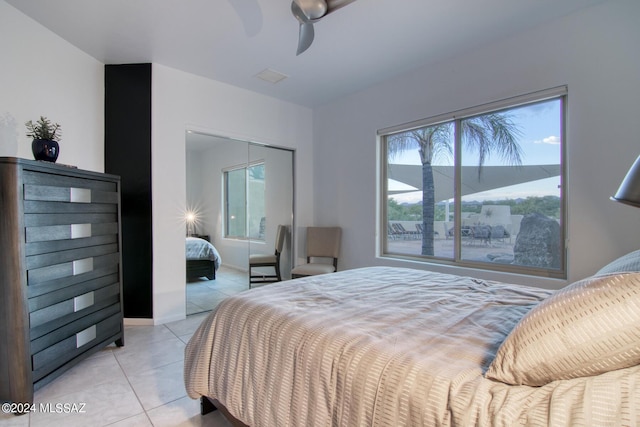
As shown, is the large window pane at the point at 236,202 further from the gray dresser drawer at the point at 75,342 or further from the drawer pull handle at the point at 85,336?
the drawer pull handle at the point at 85,336

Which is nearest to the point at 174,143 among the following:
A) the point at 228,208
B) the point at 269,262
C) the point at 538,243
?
the point at 228,208

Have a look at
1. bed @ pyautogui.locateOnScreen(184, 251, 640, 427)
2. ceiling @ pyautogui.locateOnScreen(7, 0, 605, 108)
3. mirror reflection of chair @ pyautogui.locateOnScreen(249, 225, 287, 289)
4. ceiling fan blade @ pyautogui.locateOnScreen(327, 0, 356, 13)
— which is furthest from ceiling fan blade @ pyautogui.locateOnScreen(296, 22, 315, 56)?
mirror reflection of chair @ pyautogui.locateOnScreen(249, 225, 287, 289)

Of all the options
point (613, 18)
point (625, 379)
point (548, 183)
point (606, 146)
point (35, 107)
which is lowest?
point (625, 379)

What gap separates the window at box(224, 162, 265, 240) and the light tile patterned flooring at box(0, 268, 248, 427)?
148 centimetres

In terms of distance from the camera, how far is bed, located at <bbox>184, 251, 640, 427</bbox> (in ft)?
2.28

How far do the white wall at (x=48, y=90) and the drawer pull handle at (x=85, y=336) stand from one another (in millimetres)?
1411

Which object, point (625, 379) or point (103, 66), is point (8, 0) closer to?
point (103, 66)

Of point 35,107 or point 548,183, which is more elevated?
point 35,107

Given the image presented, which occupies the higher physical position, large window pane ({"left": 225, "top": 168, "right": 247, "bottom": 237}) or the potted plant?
the potted plant

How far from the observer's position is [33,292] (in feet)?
5.88

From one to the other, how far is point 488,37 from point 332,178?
91.3 inches

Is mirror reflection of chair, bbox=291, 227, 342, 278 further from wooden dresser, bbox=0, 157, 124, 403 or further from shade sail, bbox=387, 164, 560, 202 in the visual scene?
wooden dresser, bbox=0, 157, 124, 403

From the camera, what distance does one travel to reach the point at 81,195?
2.28 meters

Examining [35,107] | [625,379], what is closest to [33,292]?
[35,107]
